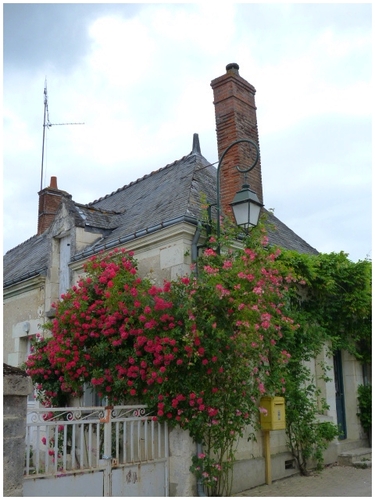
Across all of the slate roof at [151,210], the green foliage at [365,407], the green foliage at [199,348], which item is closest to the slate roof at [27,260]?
the slate roof at [151,210]

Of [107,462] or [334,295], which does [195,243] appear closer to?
[107,462]

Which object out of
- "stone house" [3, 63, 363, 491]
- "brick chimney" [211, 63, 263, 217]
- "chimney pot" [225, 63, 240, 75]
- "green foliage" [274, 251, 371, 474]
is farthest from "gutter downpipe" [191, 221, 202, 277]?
"chimney pot" [225, 63, 240, 75]

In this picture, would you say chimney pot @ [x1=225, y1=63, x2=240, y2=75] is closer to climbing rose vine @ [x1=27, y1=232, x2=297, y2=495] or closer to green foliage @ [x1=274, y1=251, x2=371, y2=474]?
green foliage @ [x1=274, y1=251, x2=371, y2=474]

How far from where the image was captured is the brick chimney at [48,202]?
13773 millimetres

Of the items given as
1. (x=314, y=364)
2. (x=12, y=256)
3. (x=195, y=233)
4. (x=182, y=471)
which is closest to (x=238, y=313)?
(x=195, y=233)

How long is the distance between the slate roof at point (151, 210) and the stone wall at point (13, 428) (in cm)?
366

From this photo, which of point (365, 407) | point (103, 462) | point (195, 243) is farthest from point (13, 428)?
point (365, 407)

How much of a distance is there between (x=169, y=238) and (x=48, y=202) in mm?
7331

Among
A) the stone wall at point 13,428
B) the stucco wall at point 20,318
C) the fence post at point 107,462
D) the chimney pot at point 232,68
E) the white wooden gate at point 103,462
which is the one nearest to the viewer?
the stone wall at point 13,428

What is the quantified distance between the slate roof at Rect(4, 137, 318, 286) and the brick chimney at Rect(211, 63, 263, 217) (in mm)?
503

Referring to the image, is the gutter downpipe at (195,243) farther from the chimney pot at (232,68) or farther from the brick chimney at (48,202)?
the brick chimney at (48,202)

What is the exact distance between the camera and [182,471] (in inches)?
261

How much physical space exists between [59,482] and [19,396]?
5.28 ft

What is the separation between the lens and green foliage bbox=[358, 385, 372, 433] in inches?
393
